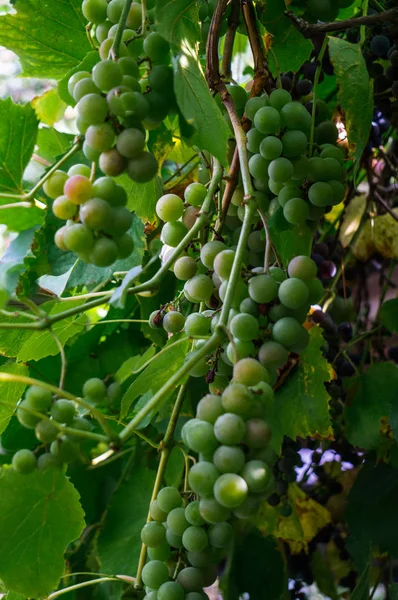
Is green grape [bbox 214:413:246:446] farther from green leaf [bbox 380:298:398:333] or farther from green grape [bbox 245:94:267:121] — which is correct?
green leaf [bbox 380:298:398:333]

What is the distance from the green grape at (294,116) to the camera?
0.60 m

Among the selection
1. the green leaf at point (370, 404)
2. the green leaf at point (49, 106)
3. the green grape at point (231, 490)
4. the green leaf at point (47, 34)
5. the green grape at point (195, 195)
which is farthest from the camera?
the green leaf at point (49, 106)

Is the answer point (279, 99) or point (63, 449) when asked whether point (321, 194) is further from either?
point (63, 449)

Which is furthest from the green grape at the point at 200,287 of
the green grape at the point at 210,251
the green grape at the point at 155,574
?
the green grape at the point at 155,574

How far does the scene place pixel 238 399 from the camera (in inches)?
17.1

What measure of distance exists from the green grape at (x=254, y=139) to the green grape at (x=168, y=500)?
13.0 inches

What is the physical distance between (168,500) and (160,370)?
14 cm

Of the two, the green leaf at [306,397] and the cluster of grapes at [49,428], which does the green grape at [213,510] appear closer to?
the cluster of grapes at [49,428]

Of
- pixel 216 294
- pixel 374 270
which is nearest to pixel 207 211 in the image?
pixel 216 294

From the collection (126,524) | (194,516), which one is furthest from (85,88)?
(126,524)

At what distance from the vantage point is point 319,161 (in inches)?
24.2

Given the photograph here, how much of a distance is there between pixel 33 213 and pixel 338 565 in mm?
987

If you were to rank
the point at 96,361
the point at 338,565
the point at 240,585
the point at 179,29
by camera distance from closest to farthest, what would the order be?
the point at 179,29
the point at 240,585
the point at 96,361
the point at 338,565

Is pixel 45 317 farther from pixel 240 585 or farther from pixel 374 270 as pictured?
pixel 374 270
